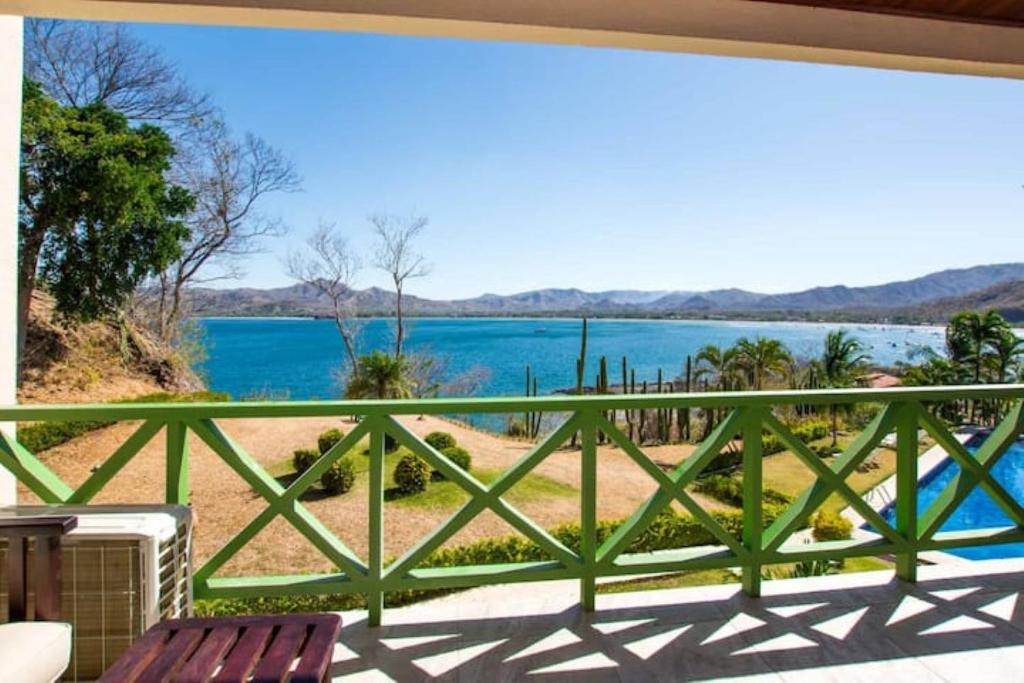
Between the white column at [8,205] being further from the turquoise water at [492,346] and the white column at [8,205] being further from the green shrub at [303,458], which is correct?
the turquoise water at [492,346]

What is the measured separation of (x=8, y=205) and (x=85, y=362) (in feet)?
38.5

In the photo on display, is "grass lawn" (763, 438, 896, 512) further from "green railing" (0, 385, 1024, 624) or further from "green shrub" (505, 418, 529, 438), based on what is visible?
"green railing" (0, 385, 1024, 624)

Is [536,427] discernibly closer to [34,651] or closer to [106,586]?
[106,586]

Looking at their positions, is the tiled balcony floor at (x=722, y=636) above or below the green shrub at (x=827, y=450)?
above

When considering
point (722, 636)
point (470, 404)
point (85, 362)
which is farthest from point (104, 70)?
point (722, 636)

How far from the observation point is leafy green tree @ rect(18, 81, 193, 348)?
9.62m

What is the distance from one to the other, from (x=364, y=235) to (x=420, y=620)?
1847 cm

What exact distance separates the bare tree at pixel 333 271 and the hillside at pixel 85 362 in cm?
587

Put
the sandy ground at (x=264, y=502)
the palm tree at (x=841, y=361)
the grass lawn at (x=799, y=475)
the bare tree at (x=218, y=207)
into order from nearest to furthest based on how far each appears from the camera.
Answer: the sandy ground at (x=264, y=502) → the grass lawn at (x=799, y=475) → the bare tree at (x=218, y=207) → the palm tree at (x=841, y=361)

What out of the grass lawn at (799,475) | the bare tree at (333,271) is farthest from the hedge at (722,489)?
the bare tree at (333,271)

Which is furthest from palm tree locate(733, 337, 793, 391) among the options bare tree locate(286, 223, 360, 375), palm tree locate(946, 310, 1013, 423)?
bare tree locate(286, 223, 360, 375)

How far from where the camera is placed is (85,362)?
1152 centimetres

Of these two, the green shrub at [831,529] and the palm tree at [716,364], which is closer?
the green shrub at [831,529]

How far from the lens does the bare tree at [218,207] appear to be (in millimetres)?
13844
